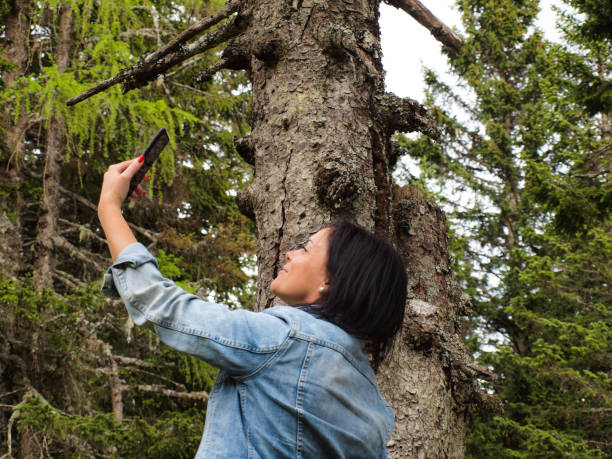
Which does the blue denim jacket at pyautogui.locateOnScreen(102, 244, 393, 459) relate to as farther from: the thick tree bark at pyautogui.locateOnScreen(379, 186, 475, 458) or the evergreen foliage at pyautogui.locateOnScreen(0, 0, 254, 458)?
the evergreen foliage at pyautogui.locateOnScreen(0, 0, 254, 458)

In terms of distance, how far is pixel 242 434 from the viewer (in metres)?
1.41

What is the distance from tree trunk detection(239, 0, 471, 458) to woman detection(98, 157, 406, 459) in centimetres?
43

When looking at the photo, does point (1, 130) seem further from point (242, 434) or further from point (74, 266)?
point (242, 434)

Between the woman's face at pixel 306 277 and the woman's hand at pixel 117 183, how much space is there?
0.52m

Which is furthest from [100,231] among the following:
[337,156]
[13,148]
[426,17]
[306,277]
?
[306,277]

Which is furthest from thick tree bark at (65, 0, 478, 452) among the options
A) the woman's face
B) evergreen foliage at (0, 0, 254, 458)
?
evergreen foliage at (0, 0, 254, 458)

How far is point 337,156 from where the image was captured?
2.09 metres

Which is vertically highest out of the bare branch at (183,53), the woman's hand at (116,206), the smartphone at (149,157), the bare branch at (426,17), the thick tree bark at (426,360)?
the bare branch at (426,17)

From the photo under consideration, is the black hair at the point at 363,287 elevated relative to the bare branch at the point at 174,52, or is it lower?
lower

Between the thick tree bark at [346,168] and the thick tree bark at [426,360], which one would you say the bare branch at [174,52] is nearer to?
the thick tree bark at [346,168]

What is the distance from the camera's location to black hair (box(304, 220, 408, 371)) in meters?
1.60

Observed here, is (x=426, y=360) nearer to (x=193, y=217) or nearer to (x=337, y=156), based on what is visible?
(x=337, y=156)

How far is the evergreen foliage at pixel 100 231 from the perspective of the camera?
578 centimetres

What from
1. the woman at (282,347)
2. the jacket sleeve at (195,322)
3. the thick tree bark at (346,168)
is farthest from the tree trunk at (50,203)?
the jacket sleeve at (195,322)
